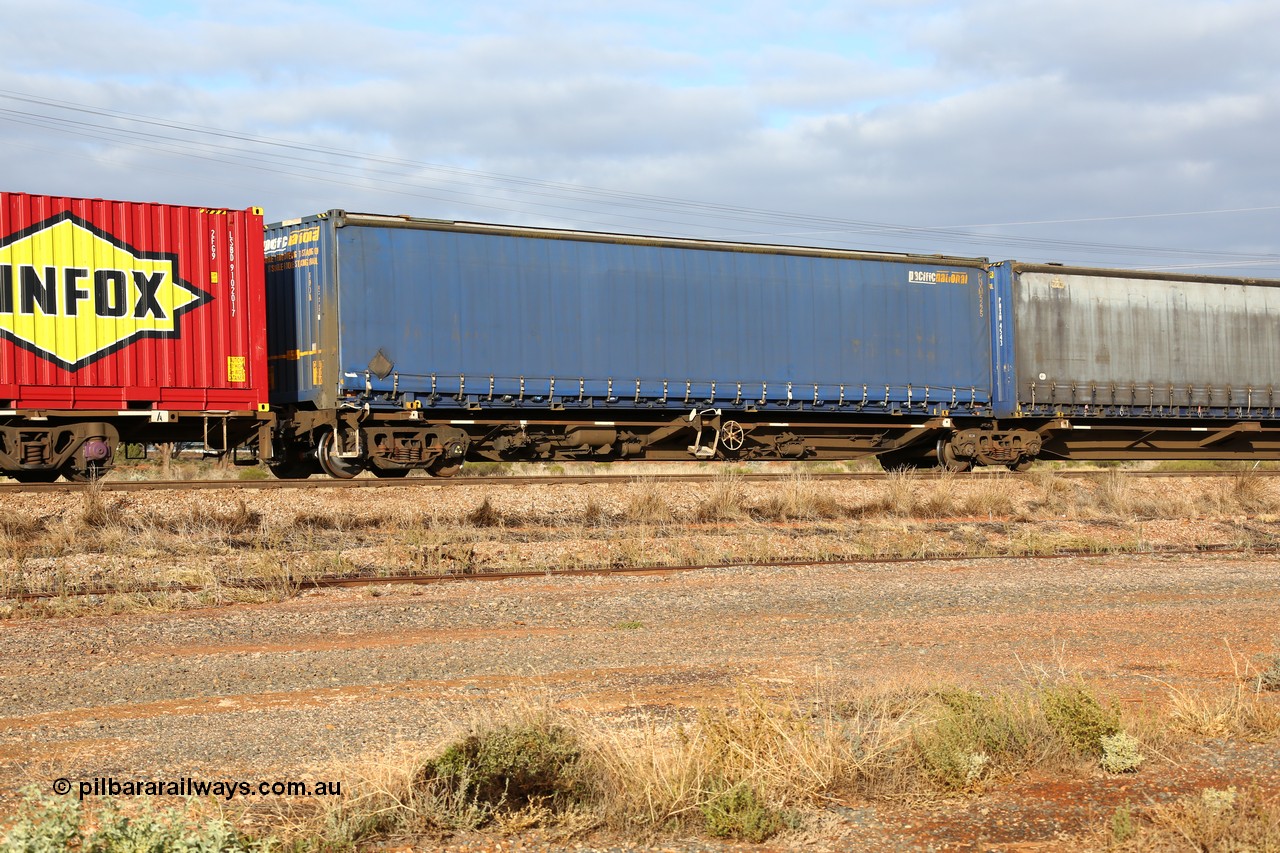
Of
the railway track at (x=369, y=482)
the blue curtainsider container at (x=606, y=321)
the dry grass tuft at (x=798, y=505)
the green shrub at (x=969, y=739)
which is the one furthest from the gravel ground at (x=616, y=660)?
the blue curtainsider container at (x=606, y=321)

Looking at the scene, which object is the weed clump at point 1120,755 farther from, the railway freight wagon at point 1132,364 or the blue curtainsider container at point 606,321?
the railway freight wagon at point 1132,364

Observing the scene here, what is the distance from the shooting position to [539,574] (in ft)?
37.4

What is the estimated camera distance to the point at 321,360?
16.6 meters

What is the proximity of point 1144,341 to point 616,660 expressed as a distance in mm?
17731

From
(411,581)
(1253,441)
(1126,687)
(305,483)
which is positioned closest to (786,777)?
(1126,687)

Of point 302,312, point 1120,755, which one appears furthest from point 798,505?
point 1120,755

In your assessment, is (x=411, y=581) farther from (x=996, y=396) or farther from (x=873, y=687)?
(x=996, y=396)

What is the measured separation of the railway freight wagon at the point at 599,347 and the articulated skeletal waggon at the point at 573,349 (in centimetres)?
4

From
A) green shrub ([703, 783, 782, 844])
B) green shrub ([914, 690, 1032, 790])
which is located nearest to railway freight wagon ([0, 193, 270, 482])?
green shrub ([914, 690, 1032, 790])

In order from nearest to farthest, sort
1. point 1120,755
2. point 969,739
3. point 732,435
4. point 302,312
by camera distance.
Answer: point 1120,755
point 969,739
point 302,312
point 732,435

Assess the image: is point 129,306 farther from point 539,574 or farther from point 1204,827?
point 1204,827

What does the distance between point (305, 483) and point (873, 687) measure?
1023 cm

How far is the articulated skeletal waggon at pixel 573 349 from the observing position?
14.8 m

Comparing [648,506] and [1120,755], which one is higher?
[648,506]
